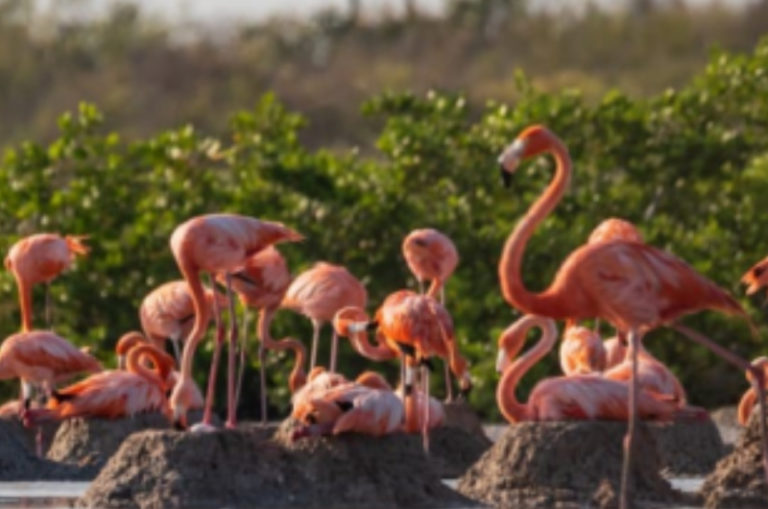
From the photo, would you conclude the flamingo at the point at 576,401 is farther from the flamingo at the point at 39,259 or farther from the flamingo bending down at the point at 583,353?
the flamingo at the point at 39,259

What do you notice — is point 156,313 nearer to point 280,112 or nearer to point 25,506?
point 25,506

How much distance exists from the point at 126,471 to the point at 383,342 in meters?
3.67

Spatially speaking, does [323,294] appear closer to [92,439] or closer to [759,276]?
[92,439]

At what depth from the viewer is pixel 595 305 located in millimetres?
10055

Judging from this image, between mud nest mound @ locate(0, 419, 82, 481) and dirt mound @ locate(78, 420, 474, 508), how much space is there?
1719 millimetres

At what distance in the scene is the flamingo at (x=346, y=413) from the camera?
10.5 meters

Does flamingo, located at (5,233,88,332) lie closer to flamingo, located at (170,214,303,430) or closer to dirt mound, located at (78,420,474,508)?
flamingo, located at (170,214,303,430)

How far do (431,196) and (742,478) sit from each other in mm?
8935

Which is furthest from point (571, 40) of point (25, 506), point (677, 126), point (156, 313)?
point (25, 506)

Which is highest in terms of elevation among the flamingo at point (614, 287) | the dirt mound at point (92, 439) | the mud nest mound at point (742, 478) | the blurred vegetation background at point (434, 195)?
the blurred vegetation background at point (434, 195)

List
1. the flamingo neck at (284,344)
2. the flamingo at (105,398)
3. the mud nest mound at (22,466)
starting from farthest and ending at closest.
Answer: the flamingo neck at (284,344) < the flamingo at (105,398) < the mud nest mound at (22,466)

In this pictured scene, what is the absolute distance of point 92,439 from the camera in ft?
42.2

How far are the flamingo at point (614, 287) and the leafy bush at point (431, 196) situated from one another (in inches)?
314

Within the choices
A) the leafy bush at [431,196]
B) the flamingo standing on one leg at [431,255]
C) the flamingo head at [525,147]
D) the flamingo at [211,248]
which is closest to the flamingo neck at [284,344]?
the flamingo standing on one leg at [431,255]
